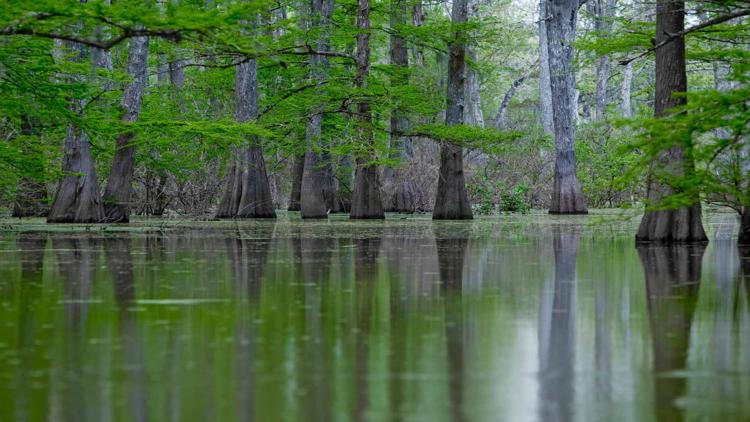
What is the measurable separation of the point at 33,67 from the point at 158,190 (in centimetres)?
1435

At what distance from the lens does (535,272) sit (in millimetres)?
11227

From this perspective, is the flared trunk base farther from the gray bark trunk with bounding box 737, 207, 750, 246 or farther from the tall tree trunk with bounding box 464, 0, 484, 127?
the tall tree trunk with bounding box 464, 0, 484, 127

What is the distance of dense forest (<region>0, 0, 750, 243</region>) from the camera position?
12766mm

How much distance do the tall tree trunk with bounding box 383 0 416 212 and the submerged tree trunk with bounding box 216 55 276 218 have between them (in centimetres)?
367

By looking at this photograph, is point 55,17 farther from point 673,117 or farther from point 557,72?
point 557,72

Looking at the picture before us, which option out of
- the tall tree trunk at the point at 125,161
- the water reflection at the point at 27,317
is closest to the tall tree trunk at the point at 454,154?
the tall tree trunk at the point at 125,161

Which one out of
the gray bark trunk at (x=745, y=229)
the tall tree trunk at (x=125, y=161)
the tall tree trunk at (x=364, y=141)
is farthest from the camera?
the tall tree trunk at (x=364, y=141)

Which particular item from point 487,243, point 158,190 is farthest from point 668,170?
point 158,190

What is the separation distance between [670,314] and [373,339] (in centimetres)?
235

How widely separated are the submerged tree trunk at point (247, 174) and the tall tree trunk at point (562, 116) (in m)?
8.36

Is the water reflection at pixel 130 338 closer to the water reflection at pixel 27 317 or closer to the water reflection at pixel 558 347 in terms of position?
the water reflection at pixel 27 317

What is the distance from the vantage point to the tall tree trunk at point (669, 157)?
627 inches

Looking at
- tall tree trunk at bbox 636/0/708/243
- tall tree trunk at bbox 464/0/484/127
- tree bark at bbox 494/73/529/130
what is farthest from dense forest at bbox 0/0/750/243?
tree bark at bbox 494/73/529/130

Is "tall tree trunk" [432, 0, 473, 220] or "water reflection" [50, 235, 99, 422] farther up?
"tall tree trunk" [432, 0, 473, 220]
